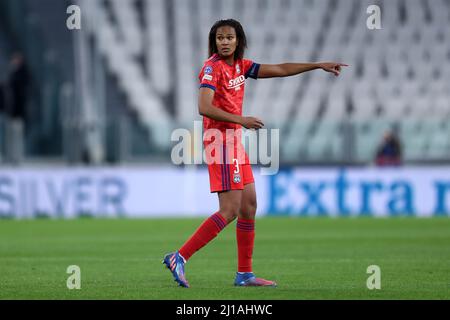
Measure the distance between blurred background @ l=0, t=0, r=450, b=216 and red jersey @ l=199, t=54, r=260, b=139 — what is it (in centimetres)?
1225

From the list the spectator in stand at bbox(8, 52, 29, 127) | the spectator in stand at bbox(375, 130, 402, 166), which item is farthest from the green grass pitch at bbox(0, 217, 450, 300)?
the spectator in stand at bbox(8, 52, 29, 127)

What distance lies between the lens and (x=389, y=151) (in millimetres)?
21672

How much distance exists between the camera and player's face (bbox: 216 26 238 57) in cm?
845

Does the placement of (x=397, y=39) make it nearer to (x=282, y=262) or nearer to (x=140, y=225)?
(x=140, y=225)

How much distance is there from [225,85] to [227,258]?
3693 millimetres

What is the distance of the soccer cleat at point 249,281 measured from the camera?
8.59 metres

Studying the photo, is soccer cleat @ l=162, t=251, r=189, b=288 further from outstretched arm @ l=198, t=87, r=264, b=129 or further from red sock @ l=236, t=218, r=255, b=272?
outstretched arm @ l=198, t=87, r=264, b=129

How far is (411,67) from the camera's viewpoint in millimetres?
25781

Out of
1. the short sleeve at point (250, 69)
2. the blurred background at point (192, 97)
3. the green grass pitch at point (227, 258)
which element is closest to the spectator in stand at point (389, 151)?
the blurred background at point (192, 97)

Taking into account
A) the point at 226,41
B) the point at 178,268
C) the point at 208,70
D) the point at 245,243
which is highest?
the point at 226,41

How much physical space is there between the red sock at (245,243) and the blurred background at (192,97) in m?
12.1

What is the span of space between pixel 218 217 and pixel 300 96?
669 inches

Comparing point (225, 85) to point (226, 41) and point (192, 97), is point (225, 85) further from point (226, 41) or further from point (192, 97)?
point (192, 97)

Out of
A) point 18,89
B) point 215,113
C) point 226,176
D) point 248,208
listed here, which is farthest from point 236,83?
point 18,89
